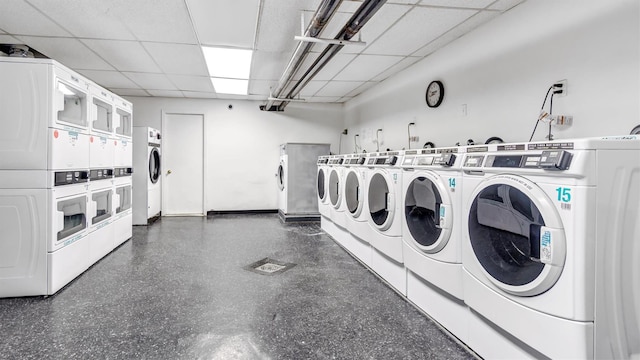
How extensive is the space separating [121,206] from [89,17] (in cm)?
222

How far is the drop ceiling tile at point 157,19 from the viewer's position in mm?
2578

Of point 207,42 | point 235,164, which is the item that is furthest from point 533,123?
point 235,164

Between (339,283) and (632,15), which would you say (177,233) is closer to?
(339,283)

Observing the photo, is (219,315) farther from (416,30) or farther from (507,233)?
(416,30)

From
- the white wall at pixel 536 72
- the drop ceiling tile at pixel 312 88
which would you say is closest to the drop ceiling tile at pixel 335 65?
the drop ceiling tile at pixel 312 88

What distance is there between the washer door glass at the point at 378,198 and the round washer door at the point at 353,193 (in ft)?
0.74

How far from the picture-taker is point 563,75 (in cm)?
224

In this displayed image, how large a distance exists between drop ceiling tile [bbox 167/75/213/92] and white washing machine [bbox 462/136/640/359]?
4.57 metres

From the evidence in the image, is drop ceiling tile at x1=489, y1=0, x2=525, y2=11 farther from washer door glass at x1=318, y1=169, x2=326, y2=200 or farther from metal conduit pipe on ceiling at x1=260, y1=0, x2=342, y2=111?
washer door glass at x1=318, y1=169, x2=326, y2=200

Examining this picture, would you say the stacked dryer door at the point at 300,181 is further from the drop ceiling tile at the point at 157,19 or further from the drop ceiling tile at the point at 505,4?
the drop ceiling tile at the point at 505,4

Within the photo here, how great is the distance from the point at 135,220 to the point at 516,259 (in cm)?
549

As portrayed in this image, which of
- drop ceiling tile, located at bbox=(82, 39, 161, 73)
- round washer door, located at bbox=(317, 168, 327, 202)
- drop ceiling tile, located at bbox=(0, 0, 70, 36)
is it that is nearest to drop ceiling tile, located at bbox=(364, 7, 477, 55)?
round washer door, located at bbox=(317, 168, 327, 202)

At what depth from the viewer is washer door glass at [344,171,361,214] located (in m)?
3.48

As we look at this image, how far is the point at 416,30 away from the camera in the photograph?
3041 mm
